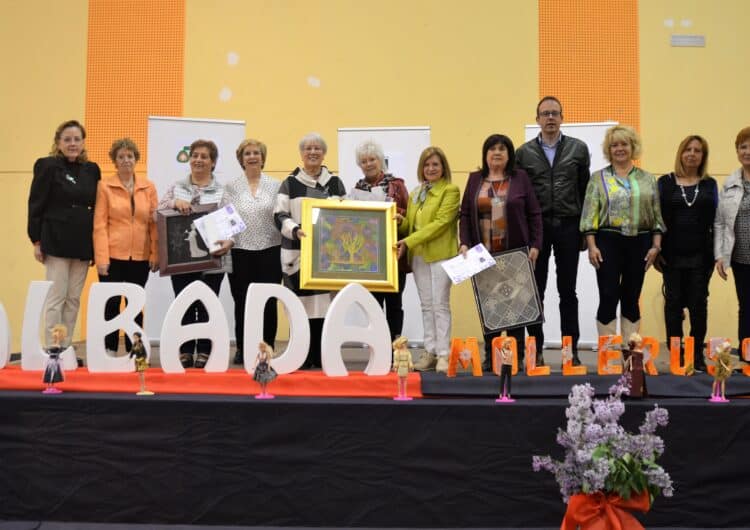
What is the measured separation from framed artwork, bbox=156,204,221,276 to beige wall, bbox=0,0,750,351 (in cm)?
251

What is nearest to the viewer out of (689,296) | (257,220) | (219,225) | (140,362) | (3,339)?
(140,362)

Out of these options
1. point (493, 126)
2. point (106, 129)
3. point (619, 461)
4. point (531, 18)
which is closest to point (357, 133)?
point (493, 126)

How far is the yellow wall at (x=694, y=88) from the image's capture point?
630cm

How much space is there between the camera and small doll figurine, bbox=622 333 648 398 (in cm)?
306

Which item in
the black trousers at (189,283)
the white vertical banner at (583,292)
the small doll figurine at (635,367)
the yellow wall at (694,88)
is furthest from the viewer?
the yellow wall at (694,88)

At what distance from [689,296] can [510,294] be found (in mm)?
962

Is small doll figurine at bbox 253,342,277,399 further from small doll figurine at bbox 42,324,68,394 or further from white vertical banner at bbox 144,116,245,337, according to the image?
white vertical banner at bbox 144,116,245,337

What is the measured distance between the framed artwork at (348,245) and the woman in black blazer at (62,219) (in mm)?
1285

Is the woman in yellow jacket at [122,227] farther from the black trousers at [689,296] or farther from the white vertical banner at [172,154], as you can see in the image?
the black trousers at [689,296]

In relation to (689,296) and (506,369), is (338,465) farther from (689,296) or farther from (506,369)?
(689,296)

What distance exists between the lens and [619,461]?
87.1 inches

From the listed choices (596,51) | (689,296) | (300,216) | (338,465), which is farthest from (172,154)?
(689,296)

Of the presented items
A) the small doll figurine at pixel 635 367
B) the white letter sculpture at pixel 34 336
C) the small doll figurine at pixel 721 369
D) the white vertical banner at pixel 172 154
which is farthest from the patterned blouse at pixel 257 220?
the small doll figurine at pixel 721 369

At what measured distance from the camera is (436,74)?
6.34 meters
